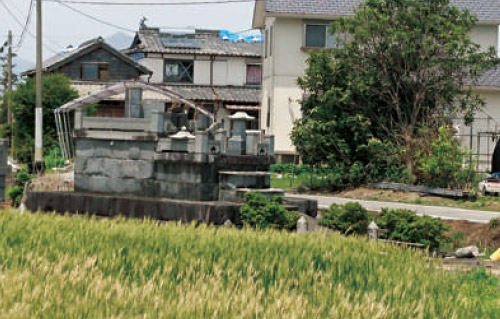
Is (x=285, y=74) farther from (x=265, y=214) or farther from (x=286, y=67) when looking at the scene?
(x=265, y=214)

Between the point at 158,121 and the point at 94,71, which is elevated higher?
the point at 94,71

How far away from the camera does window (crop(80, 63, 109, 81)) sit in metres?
65.1

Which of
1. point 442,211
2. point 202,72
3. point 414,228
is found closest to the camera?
point 414,228

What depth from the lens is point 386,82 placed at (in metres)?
35.8

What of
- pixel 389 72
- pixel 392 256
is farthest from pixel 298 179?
pixel 392 256

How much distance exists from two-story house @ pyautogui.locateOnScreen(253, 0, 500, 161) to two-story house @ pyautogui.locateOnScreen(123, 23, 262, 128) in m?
16.0

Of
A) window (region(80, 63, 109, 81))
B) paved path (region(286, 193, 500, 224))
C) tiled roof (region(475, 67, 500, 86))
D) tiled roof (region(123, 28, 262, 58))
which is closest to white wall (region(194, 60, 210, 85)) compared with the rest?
tiled roof (region(123, 28, 262, 58))

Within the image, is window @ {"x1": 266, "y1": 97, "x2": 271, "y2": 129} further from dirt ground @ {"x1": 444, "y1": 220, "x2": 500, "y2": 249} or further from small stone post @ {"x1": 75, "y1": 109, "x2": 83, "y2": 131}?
dirt ground @ {"x1": 444, "y1": 220, "x2": 500, "y2": 249}

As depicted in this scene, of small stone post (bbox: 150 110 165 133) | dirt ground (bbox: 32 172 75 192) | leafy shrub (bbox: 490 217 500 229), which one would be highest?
small stone post (bbox: 150 110 165 133)

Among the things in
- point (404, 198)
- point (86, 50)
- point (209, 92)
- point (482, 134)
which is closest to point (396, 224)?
point (404, 198)

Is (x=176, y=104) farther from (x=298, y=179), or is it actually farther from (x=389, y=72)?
(x=389, y=72)

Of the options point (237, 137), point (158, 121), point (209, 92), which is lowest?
point (237, 137)

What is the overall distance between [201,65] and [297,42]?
19441 mm

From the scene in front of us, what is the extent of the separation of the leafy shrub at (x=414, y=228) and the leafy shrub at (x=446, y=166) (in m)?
12.0
